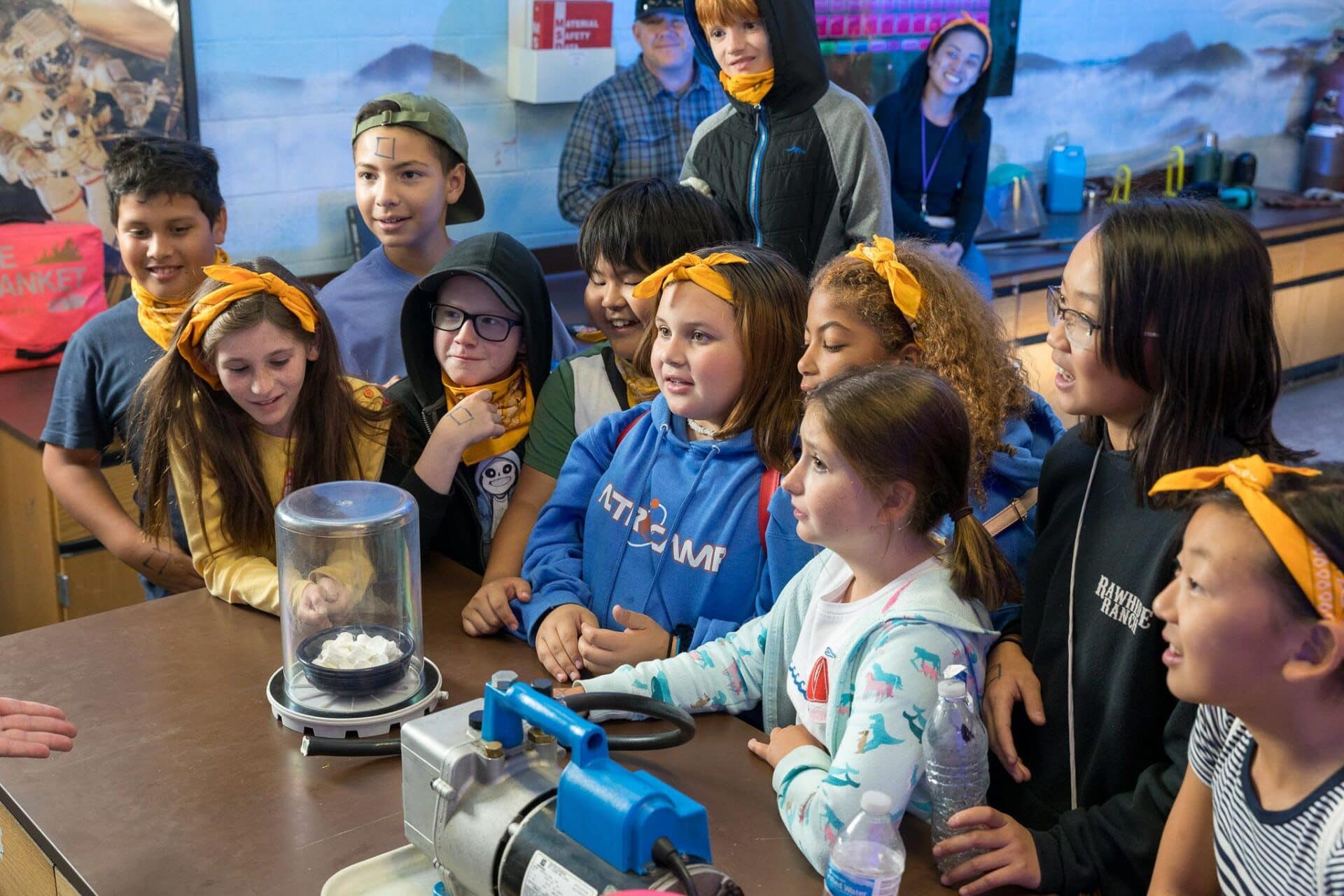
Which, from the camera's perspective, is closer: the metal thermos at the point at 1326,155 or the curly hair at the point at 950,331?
the curly hair at the point at 950,331

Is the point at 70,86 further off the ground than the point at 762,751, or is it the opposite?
the point at 70,86

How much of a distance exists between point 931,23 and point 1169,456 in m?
4.09

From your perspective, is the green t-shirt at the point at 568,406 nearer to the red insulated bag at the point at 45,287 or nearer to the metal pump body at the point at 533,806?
the metal pump body at the point at 533,806

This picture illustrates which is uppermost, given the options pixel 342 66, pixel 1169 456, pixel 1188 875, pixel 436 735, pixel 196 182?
pixel 342 66

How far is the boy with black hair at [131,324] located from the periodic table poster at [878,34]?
9.63ft

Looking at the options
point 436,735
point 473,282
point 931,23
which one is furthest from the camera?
point 931,23

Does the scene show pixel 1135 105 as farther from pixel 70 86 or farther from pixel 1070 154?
pixel 70 86

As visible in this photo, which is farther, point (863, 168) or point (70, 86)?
point (70, 86)

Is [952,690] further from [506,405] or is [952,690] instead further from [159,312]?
[159,312]

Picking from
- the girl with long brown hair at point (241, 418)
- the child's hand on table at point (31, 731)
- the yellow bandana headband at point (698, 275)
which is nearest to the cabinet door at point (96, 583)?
the girl with long brown hair at point (241, 418)

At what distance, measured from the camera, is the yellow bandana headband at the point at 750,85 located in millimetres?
3072

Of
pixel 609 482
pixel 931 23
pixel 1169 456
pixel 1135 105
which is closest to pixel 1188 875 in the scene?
A: pixel 1169 456

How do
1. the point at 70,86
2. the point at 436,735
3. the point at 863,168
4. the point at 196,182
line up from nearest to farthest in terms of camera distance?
the point at 436,735, the point at 196,182, the point at 863,168, the point at 70,86

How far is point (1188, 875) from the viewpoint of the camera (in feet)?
4.47
